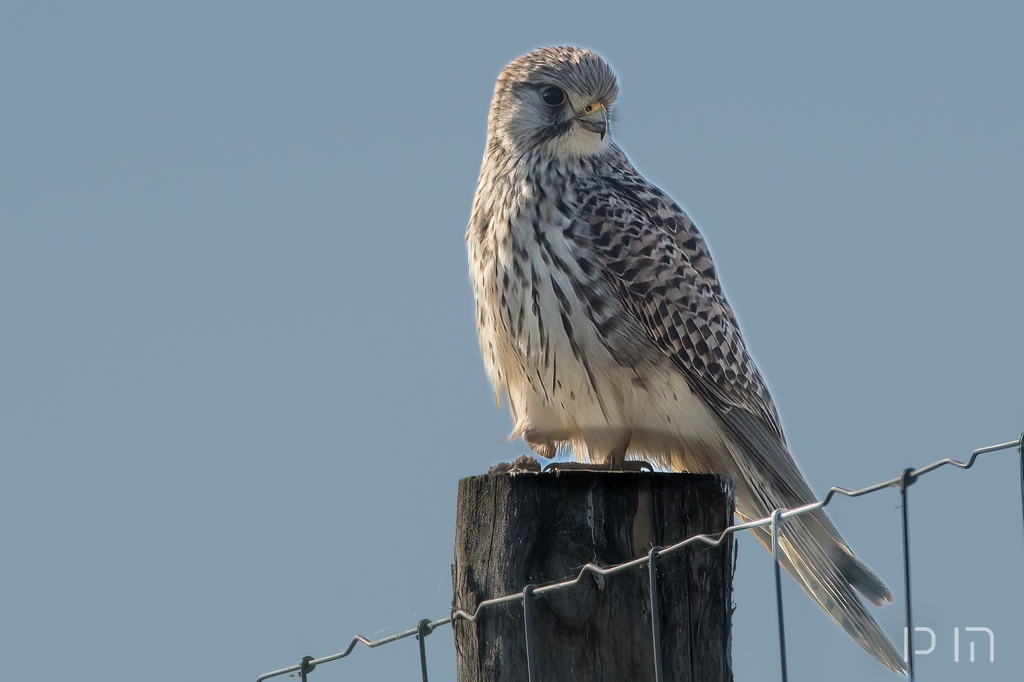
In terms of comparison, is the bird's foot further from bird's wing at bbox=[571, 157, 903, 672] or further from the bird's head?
the bird's head

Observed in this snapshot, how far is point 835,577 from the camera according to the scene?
176 inches

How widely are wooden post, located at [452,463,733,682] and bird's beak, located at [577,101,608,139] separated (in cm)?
282

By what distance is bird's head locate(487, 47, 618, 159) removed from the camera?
18.9ft

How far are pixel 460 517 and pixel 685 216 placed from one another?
9.52ft

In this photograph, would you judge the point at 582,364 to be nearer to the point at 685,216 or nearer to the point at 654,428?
the point at 654,428

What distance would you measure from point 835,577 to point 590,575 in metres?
1.82

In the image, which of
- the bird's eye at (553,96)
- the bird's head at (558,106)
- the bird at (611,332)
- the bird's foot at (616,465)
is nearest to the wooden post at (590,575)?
the bird's foot at (616,465)

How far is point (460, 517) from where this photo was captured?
3.34 meters

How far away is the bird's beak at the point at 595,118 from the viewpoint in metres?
5.79

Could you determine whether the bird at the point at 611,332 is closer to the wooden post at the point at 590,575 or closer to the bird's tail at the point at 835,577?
the bird's tail at the point at 835,577

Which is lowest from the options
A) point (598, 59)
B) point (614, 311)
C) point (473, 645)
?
point (473, 645)

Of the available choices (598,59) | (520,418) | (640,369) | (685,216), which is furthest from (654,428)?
(598,59)

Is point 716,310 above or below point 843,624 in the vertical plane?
above

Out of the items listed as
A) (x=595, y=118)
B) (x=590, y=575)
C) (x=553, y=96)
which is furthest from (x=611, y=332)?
(x=590, y=575)
